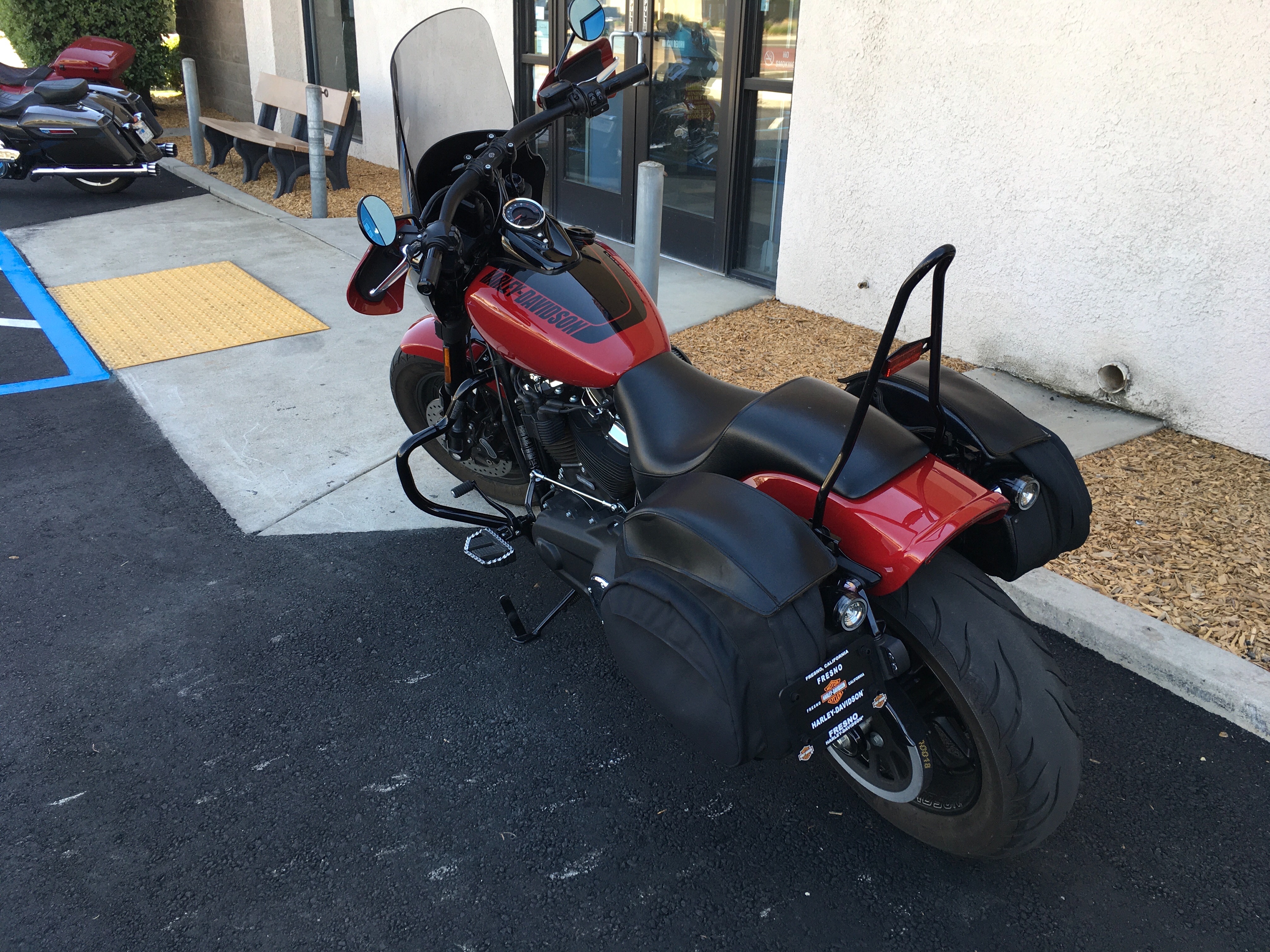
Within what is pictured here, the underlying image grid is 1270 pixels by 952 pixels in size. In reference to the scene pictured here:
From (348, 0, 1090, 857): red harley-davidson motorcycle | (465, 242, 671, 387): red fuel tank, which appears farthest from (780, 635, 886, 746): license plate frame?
(465, 242, 671, 387): red fuel tank

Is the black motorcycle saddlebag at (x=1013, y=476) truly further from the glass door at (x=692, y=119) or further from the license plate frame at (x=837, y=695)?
the glass door at (x=692, y=119)

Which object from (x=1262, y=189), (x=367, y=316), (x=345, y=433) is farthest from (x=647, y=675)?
(x=367, y=316)

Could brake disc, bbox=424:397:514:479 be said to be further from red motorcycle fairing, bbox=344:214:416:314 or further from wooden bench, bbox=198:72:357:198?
wooden bench, bbox=198:72:357:198

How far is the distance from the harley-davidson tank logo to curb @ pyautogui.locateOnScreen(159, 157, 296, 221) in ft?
20.6

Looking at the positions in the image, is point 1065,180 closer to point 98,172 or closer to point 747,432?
point 747,432

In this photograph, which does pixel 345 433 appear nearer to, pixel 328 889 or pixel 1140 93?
pixel 328 889

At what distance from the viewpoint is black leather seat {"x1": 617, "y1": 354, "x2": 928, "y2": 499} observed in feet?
6.87

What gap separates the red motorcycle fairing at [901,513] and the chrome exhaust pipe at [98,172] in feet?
28.3

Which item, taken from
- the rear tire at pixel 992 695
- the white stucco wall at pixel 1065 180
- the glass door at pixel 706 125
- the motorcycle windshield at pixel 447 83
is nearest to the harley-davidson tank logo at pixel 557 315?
the motorcycle windshield at pixel 447 83

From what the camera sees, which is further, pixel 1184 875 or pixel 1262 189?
pixel 1262 189

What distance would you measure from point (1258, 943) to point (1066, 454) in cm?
117

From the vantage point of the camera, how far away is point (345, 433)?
14.9 feet

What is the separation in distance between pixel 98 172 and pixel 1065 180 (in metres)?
8.16

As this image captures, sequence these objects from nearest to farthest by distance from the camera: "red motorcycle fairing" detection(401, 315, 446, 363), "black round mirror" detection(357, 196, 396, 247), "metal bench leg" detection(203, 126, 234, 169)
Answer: "black round mirror" detection(357, 196, 396, 247) < "red motorcycle fairing" detection(401, 315, 446, 363) < "metal bench leg" detection(203, 126, 234, 169)
